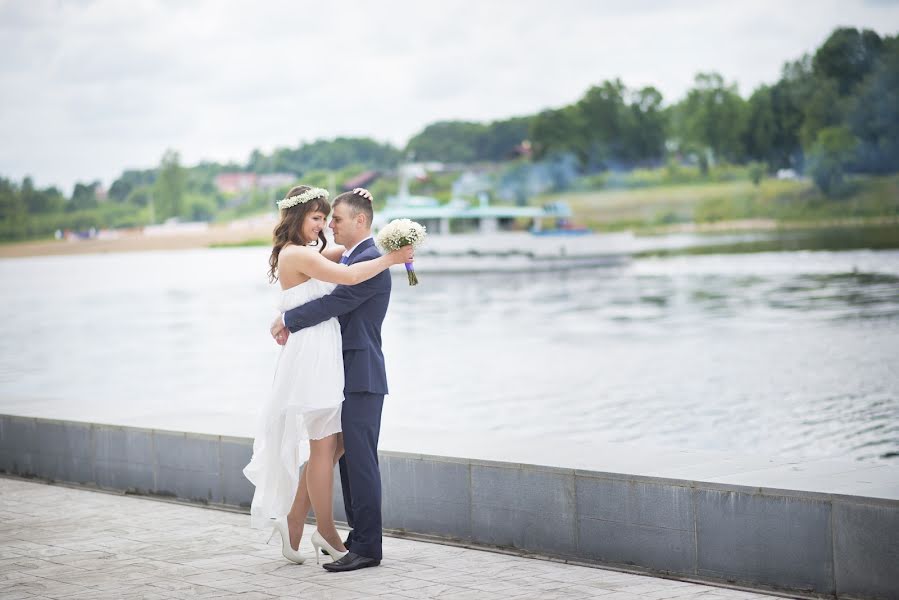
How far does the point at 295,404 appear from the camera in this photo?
16.3ft

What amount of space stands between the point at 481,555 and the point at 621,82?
222ft

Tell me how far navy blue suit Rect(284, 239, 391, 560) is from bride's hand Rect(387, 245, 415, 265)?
9 centimetres

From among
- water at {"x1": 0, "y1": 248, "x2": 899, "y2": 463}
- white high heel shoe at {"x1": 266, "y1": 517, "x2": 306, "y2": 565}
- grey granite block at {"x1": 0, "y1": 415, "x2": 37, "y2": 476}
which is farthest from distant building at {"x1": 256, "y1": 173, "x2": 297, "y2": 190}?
white high heel shoe at {"x1": 266, "y1": 517, "x2": 306, "y2": 565}

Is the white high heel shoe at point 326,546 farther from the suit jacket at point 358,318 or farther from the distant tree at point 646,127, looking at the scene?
the distant tree at point 646,127

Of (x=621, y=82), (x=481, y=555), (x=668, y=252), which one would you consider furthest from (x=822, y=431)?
(x=621, y=82)

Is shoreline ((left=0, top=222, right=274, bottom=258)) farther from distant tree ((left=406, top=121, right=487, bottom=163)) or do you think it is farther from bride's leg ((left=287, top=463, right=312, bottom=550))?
bride's leg ((left=287, top=463, right=312, bottom=550))

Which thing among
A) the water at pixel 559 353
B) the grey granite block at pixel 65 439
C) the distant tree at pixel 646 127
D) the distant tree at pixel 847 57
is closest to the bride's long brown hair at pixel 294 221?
the water at pixel 559 353

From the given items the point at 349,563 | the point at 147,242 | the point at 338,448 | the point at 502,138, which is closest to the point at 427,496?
the point at 338,448

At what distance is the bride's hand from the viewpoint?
192 inches

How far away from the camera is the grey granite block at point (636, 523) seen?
4.67 m

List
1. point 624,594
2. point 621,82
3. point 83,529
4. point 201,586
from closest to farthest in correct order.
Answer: point 624,594 → point 201,586 → point 83,529 → point 621,82

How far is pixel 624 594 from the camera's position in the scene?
4434 mm

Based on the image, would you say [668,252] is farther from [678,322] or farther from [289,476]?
[289,476]

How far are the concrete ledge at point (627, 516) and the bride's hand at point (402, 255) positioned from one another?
995mm
